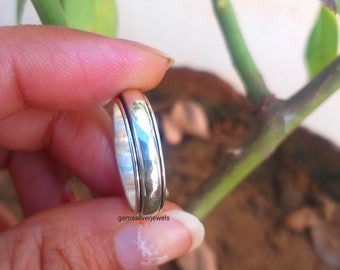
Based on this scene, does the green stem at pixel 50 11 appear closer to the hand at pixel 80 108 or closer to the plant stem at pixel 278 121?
the hand at pixel 80 108

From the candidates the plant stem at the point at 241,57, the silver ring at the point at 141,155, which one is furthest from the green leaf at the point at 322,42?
the silver ring at the point at 141,155

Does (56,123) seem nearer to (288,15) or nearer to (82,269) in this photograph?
(82,269)

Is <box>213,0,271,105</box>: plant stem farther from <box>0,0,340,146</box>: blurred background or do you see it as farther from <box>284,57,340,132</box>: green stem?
<box>0,0,340,146</box>: blurred background

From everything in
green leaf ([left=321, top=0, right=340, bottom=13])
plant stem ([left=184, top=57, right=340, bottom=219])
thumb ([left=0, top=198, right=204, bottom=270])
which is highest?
green leaf ([left=321, top=0, right=340, bottom=13])

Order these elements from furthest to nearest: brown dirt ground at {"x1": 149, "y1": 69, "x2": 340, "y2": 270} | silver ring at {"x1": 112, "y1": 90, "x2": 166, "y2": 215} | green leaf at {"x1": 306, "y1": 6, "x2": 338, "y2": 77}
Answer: brown dirt ground at {"x1": 149, "y1": 69, "x2": 340, "y2": 270}
green leaf at {"x1": 306, "y1": 6, "x2": 338, "y2": 77}
silver ring at {"x1": 112, "y1": 90, "x2": 166, "y2": 215}

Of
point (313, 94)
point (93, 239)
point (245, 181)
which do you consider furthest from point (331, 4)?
point (245, 181)

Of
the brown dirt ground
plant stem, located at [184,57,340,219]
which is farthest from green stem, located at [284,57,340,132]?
the brown dirt ground

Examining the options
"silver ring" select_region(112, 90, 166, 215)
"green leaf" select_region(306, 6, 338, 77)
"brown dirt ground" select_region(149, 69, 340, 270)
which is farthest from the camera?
"brown dirt ground" select_region(149, 69, 340, 270)
